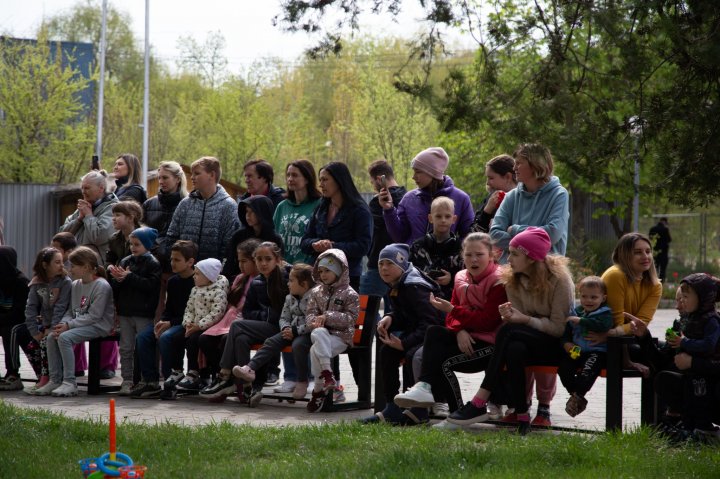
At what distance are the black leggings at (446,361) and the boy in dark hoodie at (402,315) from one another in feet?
1.43

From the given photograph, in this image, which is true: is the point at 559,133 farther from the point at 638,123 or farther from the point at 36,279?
the point at 36,279

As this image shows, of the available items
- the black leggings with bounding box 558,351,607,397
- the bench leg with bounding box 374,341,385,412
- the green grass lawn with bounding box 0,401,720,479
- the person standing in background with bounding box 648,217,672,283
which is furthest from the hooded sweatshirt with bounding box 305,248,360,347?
the person standing in background with bounding box 648,217,672,283

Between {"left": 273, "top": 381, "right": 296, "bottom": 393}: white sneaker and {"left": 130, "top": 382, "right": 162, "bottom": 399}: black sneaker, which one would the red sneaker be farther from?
{"left": 130, "top": 382, "right": 162, "bottom": 399}: black sneaker

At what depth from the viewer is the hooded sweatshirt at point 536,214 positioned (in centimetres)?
946

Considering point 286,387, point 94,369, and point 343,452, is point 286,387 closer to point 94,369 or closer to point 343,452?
point 94,369

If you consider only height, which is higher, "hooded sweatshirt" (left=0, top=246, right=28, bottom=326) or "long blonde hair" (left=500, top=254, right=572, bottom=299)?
"long blonde hair" (left=500, top=254, right=572, bottom=299)

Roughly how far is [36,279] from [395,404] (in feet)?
16.3

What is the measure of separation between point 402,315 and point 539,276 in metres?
1.48

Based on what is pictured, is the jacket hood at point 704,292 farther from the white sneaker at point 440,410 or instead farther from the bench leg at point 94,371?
the bench leg at point 94,371

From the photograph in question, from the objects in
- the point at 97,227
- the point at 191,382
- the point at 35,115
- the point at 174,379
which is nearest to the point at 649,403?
the point at 191,382

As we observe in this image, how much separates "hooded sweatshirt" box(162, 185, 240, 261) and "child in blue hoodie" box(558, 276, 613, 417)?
4.57m

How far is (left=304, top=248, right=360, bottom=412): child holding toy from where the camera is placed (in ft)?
33.0

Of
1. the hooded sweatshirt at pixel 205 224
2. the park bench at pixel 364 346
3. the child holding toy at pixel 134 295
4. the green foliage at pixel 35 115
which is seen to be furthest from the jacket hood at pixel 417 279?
the green foliage at pixel 35 115

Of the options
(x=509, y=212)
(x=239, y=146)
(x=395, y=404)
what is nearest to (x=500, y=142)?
(x=509, y=212)
